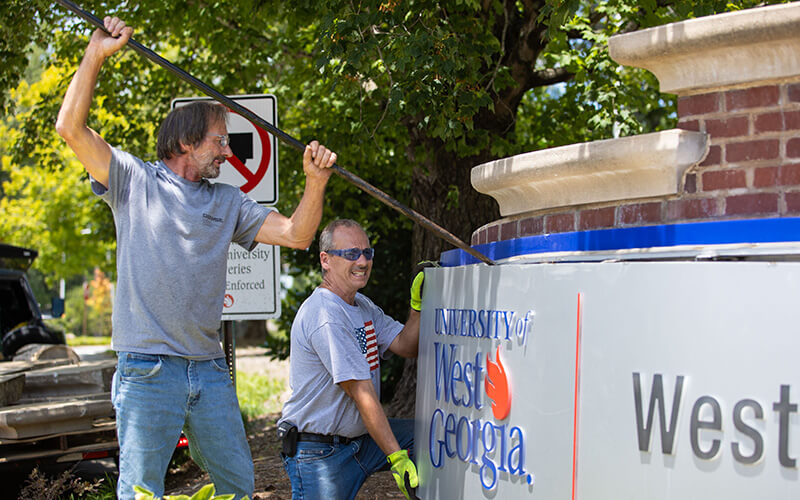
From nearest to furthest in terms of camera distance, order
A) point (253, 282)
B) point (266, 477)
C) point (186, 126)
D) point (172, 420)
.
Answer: point (172, 420)
point (186, 126)
point (253, 282)
point (266, 477)

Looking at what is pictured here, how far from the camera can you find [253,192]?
18.6 ft

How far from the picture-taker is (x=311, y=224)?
3.28 m

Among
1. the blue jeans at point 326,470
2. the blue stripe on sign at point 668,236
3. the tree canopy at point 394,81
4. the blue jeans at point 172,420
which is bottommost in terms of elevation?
the blue jeans at point 326,470

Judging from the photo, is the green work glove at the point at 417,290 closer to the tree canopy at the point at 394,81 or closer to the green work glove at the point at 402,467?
the green work glove at the point at 402,467

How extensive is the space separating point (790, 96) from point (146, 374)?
7.53 feet

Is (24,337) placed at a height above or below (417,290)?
below

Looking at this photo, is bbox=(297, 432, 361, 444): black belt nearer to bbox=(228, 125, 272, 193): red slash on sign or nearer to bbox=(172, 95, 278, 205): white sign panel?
bbox=(172, 95, 278, 205): white sign panel

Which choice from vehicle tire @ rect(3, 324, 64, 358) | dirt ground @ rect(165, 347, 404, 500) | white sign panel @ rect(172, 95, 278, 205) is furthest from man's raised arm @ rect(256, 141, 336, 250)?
vehicle tire @ rect(3, 324, 64, 358)

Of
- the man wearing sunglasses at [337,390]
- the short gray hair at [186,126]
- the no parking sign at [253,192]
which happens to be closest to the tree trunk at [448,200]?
the no parking sign at [253,192]

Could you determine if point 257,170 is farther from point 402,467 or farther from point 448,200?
point 402,467

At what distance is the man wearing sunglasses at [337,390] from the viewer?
393cm

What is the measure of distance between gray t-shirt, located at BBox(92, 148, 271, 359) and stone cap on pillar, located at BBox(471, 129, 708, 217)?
1.11 meters

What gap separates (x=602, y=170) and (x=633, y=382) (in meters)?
0.72

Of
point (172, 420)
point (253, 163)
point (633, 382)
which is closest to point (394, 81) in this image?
point (253, 163)
